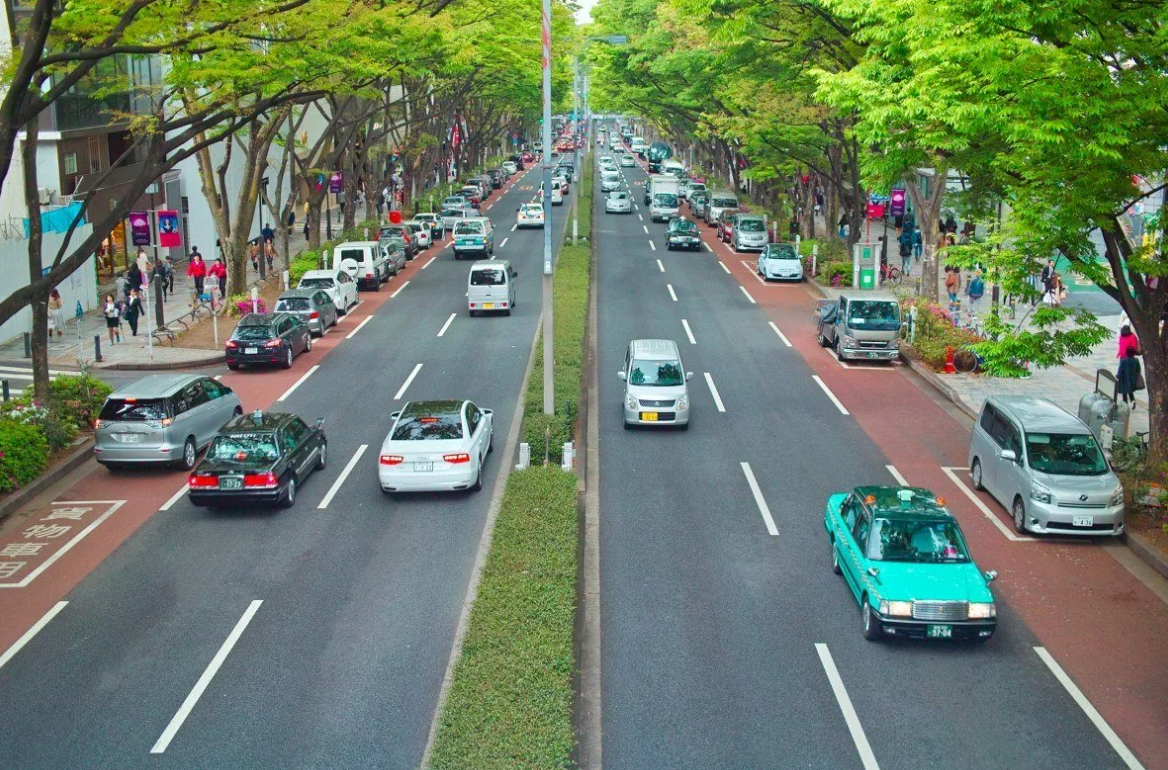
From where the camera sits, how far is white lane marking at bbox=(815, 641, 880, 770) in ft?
40.7

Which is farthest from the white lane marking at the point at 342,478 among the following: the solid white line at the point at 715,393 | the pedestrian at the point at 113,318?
the pedestrian at the point at 113,318

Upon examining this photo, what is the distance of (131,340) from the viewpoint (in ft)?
117

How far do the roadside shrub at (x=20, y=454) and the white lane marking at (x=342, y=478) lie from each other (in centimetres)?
557

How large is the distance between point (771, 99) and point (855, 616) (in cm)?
3294

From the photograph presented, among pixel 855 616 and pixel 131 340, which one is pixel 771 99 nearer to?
pixel 131 340

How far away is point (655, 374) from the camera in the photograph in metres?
25.8

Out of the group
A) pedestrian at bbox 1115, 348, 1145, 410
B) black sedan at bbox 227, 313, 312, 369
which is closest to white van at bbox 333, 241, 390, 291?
black sedan at bbox 227, 313, 312, 369

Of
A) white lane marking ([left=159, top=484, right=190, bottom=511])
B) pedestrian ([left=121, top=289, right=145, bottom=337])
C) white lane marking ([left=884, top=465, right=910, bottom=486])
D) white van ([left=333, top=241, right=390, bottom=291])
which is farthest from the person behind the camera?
white van ([left=333, top=241, right=390, bottom=291])

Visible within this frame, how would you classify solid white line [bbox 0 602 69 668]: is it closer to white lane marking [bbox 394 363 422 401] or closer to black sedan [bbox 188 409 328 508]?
black sedan [bbox 188 409 328 508]

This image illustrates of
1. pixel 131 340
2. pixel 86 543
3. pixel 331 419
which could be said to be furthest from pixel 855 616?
pixel 131 340

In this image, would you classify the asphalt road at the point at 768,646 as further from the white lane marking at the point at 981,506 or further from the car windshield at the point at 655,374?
the white lane marking at the point at 981,506

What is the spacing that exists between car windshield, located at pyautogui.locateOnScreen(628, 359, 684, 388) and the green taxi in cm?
859

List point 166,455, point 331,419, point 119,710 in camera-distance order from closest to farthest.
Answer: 1. point 119,710
2. point 166,455
3. point 331,419

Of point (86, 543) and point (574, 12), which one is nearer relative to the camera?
point (86, 543)
